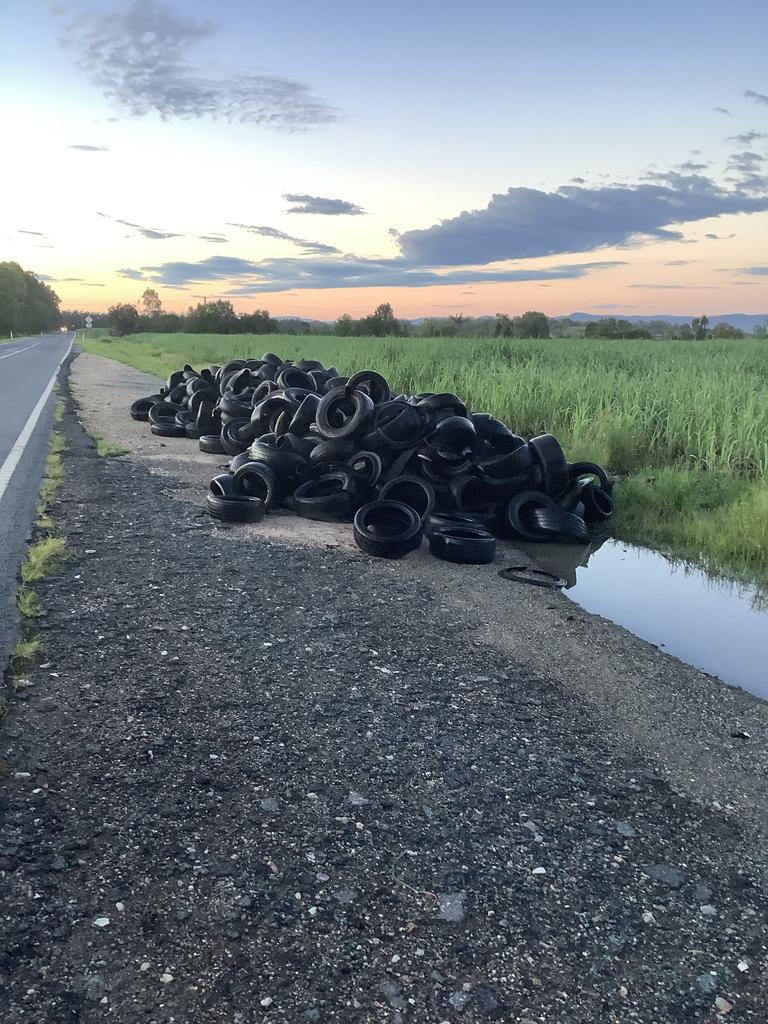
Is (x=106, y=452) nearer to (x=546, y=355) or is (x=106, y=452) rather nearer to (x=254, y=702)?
(x=254, y=702)

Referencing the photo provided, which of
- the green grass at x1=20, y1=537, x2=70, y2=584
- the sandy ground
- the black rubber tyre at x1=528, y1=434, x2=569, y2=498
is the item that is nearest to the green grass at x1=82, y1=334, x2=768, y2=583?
the black rubber tyre at x1=528, y1=434, x2=569, y2=498

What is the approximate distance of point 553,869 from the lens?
10.1 feet

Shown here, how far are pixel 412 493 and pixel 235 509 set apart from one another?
6.49 ft

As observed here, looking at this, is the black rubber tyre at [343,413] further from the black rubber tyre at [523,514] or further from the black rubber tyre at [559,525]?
the black rubber tyre at [559,525]

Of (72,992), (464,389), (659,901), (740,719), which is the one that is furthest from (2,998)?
(464,389)

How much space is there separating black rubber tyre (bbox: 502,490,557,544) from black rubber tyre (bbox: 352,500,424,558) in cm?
109

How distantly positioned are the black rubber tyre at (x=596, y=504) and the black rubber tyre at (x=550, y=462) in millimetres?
408

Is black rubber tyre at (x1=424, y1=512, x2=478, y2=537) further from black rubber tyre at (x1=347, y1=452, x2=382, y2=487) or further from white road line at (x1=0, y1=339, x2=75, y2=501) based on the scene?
white road line at (x1=0, y1=339, x2=75, y2=501)

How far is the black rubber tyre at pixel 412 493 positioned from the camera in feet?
28.1

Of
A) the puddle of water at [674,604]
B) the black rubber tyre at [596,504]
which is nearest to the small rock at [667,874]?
the puddle of water at [674,604]

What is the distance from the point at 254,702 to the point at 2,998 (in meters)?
2.03

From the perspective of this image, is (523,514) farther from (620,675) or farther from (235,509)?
(620,675)

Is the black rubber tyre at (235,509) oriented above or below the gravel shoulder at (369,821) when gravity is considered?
above

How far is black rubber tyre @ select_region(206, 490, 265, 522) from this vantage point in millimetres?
8500
